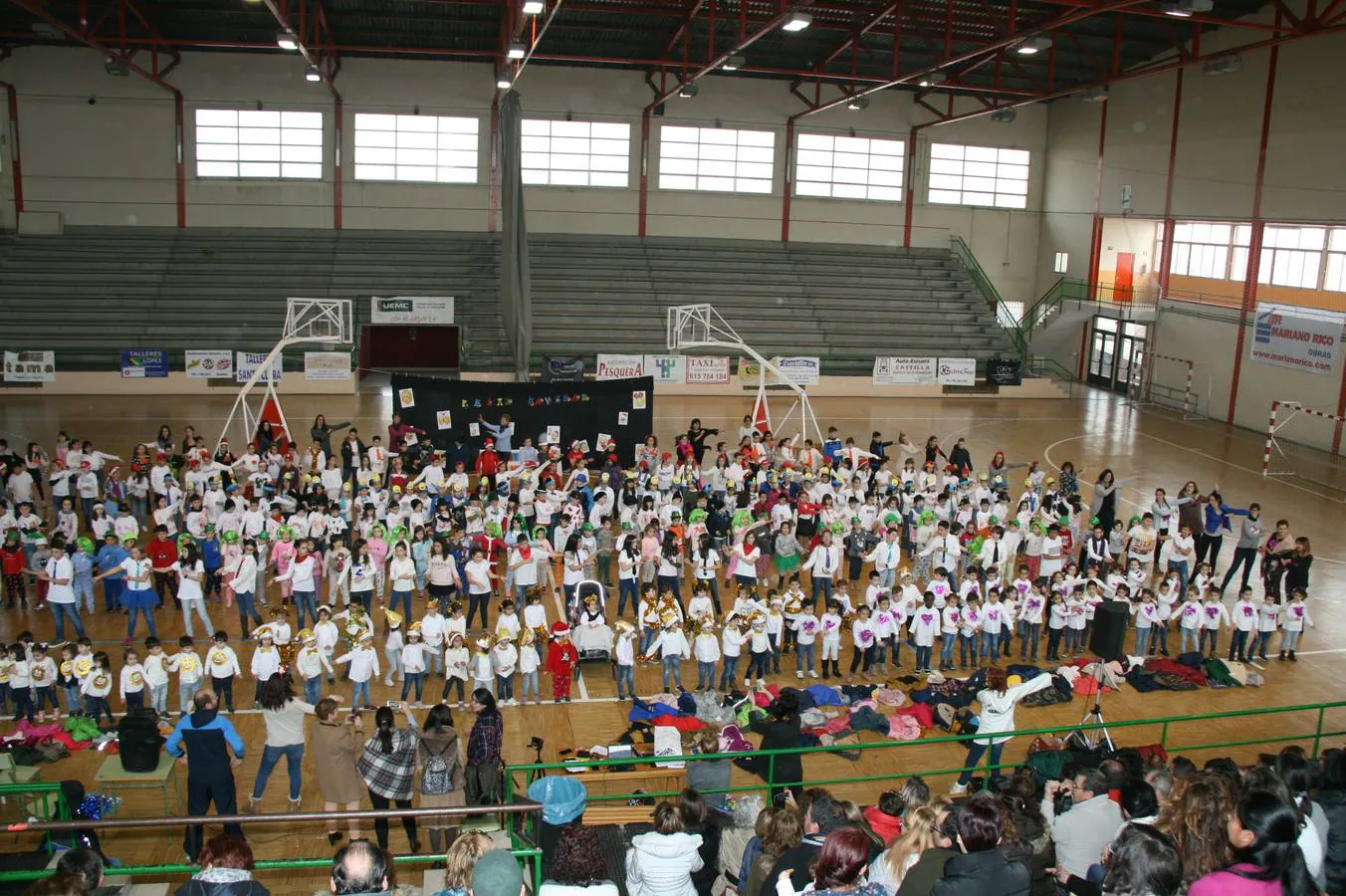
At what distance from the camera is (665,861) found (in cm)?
706

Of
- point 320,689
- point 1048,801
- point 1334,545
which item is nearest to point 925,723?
point 1048,801

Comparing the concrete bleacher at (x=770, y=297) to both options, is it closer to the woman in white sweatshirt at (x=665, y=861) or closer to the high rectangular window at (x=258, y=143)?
the high rectangular window at (x=258, y=143)

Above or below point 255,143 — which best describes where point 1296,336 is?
below

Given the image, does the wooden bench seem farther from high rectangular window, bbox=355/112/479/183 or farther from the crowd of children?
high rectangular window, bbox=355/112/479/183

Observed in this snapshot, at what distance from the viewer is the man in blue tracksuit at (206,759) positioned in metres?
9.57

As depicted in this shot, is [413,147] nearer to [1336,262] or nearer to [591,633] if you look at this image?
[591,633]

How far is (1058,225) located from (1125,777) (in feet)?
123

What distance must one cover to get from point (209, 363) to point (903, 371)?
21.5 meters

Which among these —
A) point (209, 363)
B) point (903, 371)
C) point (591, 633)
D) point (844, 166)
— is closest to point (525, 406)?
point (591, 633)

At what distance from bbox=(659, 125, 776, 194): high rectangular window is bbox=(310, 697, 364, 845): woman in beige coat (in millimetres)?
32642

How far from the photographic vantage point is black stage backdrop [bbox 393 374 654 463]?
23.2 meters

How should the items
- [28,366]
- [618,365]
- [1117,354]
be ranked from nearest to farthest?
[28,366] < [618,365] < [1117,354]

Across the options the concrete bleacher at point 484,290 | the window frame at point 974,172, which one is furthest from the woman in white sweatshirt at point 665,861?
the window frame at point 974,172

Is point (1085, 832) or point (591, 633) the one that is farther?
point (591, 633)
